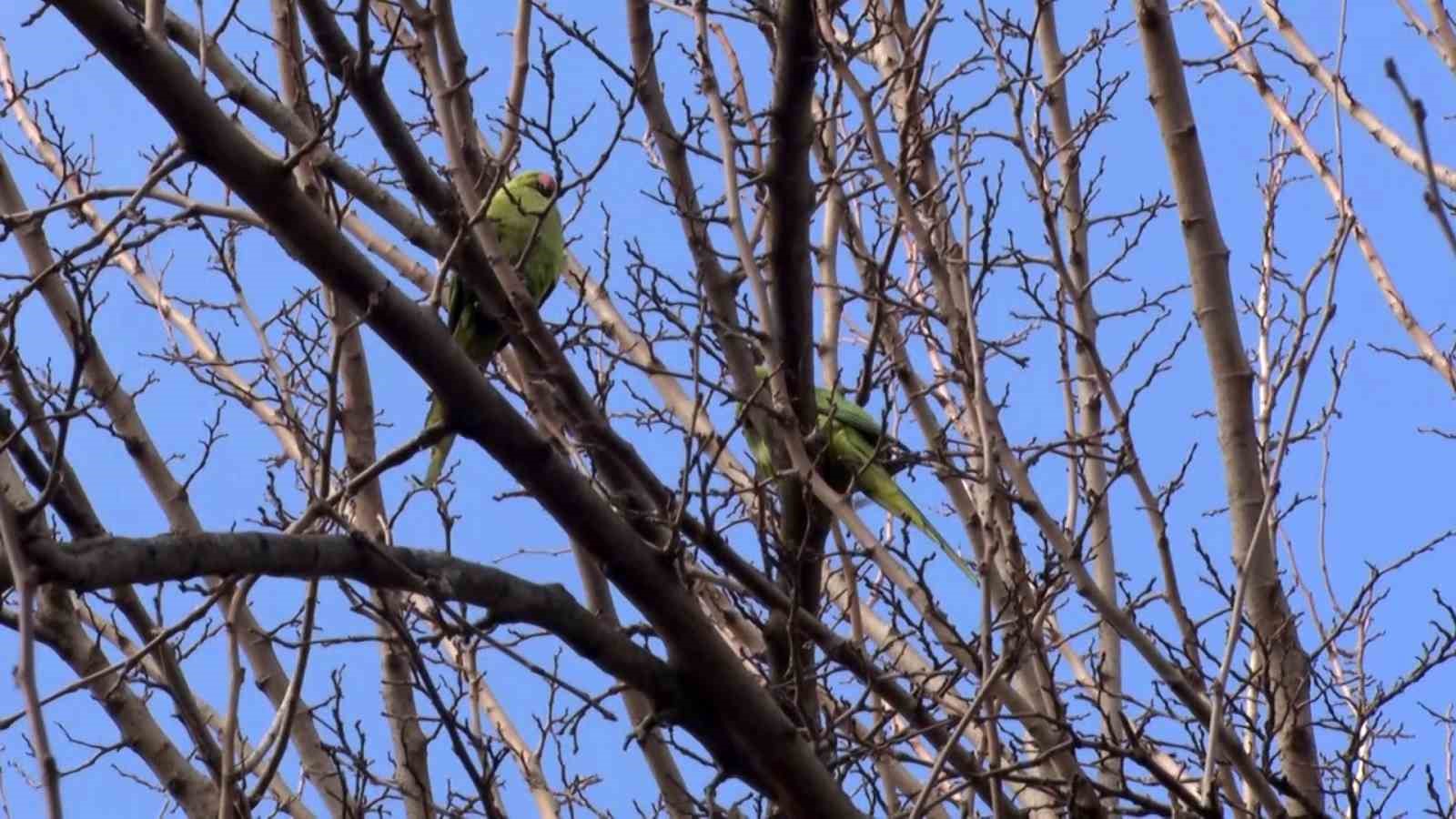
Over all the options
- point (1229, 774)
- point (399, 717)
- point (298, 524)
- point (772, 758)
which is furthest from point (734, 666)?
point (399, 717)

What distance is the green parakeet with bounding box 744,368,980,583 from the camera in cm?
437

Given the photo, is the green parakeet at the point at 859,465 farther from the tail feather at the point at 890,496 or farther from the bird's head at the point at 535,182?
the bird's head at the point at 535,182

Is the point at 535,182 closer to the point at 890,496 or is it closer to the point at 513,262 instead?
the point at 513,262

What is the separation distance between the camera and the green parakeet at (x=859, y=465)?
4367mm

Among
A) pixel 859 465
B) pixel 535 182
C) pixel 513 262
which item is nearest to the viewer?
pixel 859 465

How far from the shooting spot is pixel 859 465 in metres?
4.66

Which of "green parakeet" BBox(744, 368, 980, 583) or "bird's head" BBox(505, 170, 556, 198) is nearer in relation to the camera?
"green parakeet" BBox(744, 368, 980, 583)

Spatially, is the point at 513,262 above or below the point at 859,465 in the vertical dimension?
above

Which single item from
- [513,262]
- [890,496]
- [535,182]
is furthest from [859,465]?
[535,182]

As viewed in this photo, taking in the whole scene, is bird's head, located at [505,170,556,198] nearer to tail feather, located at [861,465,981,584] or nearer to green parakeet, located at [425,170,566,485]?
green parakeet, located at [425,170,566,485]

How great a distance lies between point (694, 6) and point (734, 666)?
1917 mm

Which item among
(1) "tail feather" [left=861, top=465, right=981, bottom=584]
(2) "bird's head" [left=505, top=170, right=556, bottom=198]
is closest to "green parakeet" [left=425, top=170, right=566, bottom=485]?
(2) "bird's head" [left=505, top=170, right=556, bottom=198]

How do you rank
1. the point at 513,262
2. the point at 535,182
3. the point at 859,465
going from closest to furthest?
the point at 859,465, the point at 513,262, the point at 535,182

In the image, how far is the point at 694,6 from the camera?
4.19m
